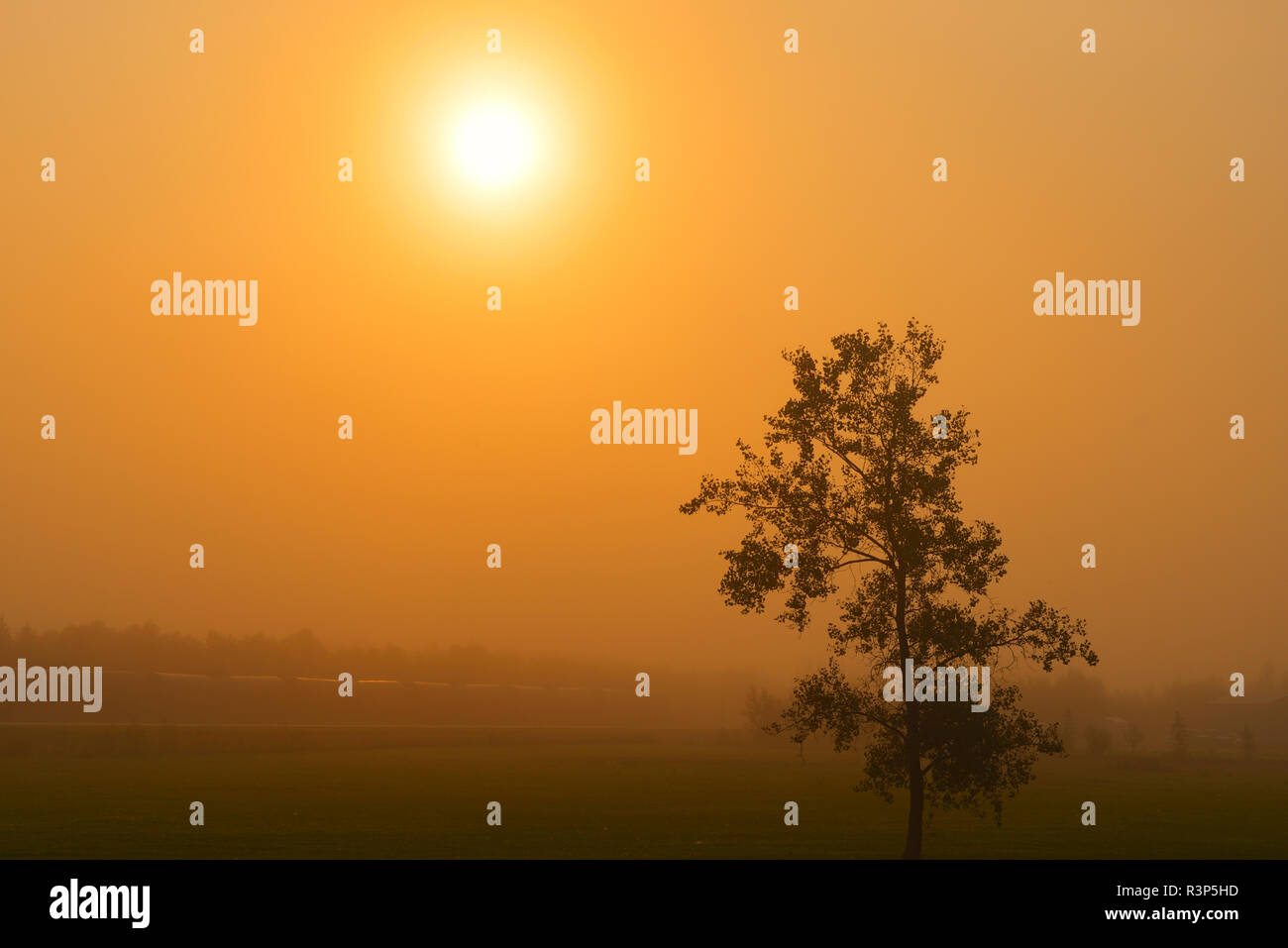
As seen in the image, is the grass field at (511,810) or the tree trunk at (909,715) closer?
the tree trunk at (909,715)

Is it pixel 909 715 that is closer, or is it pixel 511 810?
pixel 909 715

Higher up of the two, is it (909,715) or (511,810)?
(909,715)

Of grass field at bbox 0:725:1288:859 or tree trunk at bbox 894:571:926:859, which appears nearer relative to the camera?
tree trunk at bbox 894:571:926:859

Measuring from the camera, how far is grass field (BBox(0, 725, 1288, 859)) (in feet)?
246

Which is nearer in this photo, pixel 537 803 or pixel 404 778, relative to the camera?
pixel 537 803

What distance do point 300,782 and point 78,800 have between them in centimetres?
3090

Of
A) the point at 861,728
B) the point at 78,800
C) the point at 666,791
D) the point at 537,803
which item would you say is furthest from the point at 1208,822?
the point at 78,800

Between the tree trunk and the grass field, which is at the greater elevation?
the tree trunk

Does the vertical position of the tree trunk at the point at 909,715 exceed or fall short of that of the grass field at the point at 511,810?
it exceeds it

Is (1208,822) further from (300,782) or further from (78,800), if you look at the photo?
(78,800)

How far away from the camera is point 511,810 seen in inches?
4141

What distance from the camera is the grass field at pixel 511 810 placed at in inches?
2948
